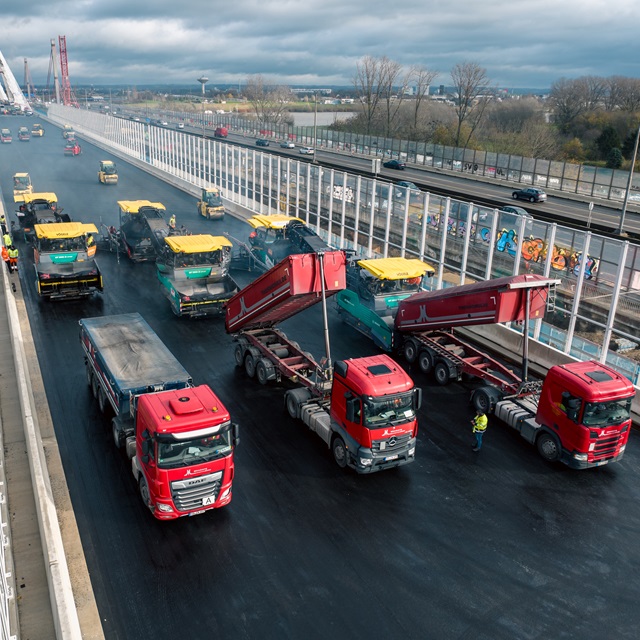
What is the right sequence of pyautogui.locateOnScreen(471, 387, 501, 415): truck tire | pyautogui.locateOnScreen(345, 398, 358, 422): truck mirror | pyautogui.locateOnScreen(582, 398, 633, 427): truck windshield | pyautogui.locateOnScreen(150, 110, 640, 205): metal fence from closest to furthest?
pyautogui.locateOnScreen(345, 398, 358, 422): truck mirror
pyautogui.locateOnScreen(582, 398, 633, 427): truck windshield
pyautogui.locateOnScreen(471, 387, 501, 415): truck tire
pyautogui.locateOnScreen(150, 110, 640, 205): metal fence

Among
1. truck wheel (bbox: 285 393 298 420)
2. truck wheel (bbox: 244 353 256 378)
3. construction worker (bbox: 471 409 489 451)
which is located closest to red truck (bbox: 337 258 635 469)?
construction worker (bbox: 471 409 489 451)

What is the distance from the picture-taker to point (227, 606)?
35.0 ft

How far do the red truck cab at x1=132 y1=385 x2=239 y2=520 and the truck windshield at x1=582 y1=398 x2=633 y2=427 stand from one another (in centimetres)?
864

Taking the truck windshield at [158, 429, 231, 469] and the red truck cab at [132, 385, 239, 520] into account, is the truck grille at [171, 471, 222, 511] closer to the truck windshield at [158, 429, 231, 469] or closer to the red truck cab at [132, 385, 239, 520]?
the red truck cab at [132, 385, 239, 520]

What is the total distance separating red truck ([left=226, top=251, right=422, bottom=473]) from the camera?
559 inches

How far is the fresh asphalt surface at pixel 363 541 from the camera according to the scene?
34.8ft

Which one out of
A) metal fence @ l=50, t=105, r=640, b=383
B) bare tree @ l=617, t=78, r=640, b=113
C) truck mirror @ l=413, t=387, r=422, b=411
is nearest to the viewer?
truck mirror @ l=413, t=387, r=422, b=411

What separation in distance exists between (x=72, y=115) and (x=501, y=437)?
131290 millimetres

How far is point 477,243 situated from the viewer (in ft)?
77.6

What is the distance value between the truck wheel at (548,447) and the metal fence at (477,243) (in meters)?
4.99

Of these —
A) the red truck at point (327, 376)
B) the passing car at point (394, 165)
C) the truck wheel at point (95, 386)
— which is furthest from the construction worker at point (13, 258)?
the passing car at point (394, 165)

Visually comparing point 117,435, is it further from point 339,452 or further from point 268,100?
point 268,100

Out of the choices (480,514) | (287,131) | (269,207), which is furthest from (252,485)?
(287,131)

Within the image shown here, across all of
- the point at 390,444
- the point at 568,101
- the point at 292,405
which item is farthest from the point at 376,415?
the point at 568,101
